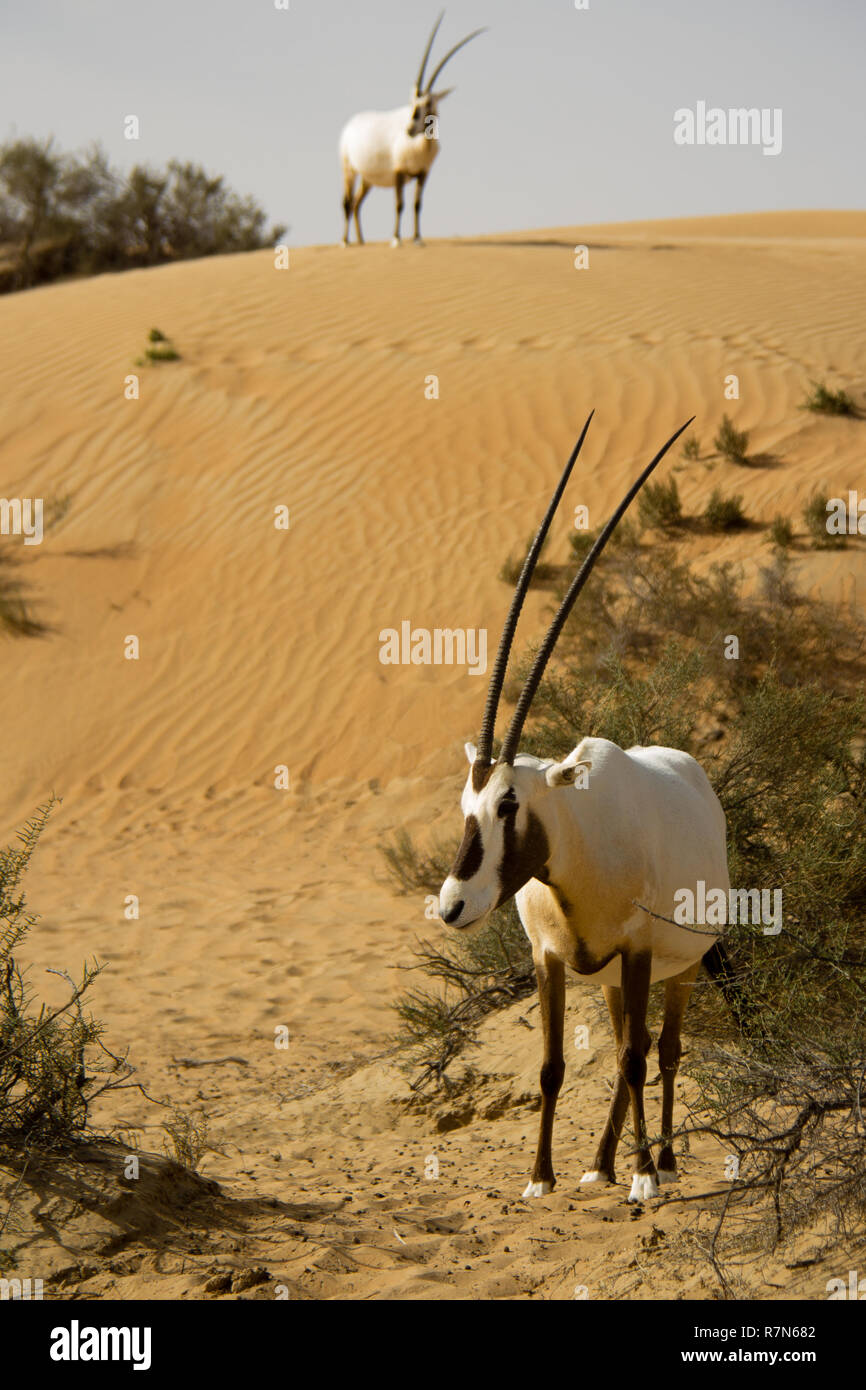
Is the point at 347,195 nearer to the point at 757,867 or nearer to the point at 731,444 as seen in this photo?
the point at 731,444

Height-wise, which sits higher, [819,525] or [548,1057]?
[819,525]

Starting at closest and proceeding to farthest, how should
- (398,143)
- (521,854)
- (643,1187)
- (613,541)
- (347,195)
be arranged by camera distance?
(521,854)
(643,1187)
(613,541)
(398,143)
(347,195)

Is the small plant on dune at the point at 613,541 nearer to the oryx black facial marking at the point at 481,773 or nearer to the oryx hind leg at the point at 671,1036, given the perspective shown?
the oryx hind leg at the point at 671,1036

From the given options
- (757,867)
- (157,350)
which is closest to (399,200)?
(157,350)

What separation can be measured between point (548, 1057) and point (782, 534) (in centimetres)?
747

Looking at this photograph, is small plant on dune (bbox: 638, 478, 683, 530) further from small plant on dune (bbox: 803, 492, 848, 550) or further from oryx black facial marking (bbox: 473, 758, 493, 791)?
oryx black facial marking (bbox: 473, 758, 493, 791)

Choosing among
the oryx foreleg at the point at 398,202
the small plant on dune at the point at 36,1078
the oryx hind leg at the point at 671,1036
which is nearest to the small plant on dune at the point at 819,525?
the oryx hind leg at the point at 671,1036

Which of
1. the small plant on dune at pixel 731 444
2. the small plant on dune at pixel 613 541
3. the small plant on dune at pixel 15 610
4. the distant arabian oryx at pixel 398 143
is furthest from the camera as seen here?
the distant arabian oryx at pixel 398 143

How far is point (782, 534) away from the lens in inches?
407

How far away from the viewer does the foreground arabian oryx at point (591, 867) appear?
134 inches

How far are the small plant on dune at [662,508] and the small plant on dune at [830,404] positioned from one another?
251 centimetres

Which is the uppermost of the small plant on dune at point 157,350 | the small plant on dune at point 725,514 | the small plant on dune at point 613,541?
the small plant on dune at point 157,350
